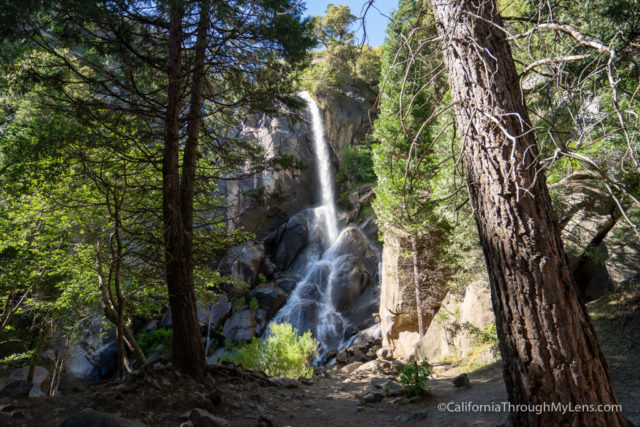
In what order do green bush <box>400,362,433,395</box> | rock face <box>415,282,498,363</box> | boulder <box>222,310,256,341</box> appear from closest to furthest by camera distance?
green bush <box>400,362,433,395</box>
rock face <box>415,282,498,363</box>
boulder <box>222,310,256,341</box>

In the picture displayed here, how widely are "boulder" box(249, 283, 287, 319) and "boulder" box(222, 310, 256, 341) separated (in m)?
0.95

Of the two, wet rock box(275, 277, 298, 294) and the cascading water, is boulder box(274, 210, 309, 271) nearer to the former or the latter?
the cascading water

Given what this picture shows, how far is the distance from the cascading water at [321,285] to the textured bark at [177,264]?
11375mm

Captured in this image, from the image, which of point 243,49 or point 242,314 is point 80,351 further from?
point 243,49

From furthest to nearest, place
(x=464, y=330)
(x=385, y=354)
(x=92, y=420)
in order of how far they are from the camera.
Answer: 1. (x=385, y=354)
2. (x=464, y=330)
3. (x=92, y=420)

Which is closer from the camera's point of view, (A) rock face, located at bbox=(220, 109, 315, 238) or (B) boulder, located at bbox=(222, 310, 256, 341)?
(B) boulder, located at bbox=(222, 310, 256, 341)

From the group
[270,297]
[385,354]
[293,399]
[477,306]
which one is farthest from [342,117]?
[293,399]

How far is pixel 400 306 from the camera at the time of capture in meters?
12.0

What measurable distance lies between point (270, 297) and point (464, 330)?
41.6 ft

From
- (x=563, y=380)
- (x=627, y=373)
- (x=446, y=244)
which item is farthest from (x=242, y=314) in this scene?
(x=563, y=380)

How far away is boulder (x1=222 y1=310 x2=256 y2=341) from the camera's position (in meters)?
17.8

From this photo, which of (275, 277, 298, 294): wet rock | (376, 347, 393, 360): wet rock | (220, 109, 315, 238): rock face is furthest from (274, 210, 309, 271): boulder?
(376, 347, 393, 360): wet rock

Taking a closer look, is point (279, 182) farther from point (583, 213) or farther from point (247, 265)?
point (583, 213)

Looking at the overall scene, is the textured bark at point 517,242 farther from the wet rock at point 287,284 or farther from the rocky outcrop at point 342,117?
the rocky outcrop at point 342,117
